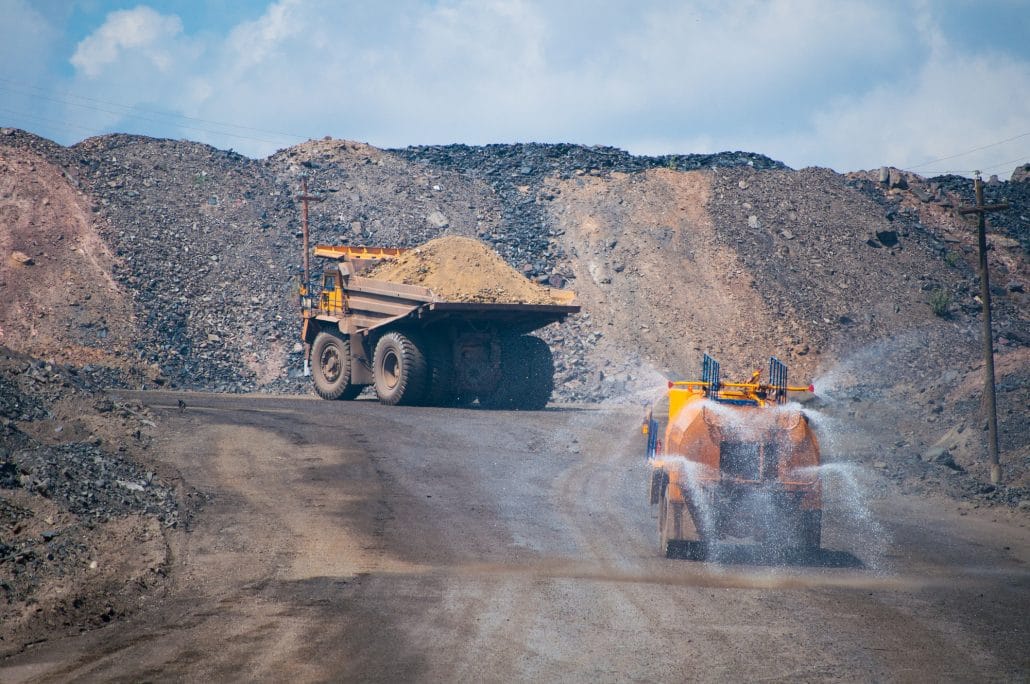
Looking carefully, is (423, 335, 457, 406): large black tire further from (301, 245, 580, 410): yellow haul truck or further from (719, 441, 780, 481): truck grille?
(719, 441, 780, 481): truck grille

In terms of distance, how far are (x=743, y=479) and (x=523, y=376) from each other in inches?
515

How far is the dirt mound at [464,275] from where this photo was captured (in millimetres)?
22328

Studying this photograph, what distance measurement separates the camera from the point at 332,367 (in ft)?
85.5

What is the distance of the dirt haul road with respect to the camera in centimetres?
759

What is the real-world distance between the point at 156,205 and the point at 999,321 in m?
34.1

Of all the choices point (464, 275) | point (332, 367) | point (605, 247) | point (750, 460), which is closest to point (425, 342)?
point (464, 275)

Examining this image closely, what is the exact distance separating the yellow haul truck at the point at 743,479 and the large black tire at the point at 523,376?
12.5 m

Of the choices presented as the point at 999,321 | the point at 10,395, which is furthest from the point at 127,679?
the point at 999,321

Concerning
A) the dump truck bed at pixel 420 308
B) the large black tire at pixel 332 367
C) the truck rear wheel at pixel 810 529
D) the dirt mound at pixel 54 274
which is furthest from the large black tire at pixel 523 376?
the dirt mound at pixel 54 274

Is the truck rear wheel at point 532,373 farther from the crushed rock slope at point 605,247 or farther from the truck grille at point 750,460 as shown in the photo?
the truck grille at point 750,460

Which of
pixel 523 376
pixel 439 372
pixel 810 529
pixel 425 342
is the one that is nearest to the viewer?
pixel 810 529

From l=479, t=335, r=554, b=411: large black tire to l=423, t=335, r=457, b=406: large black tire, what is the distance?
1.14 m

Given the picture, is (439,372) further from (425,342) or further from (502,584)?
(502,584)

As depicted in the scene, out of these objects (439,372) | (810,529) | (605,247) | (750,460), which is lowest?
(810,529)
